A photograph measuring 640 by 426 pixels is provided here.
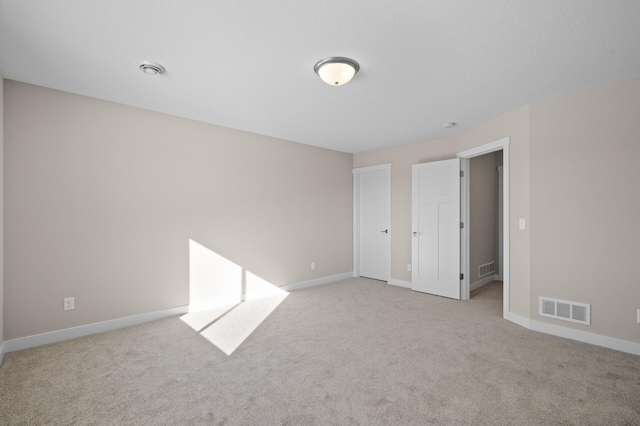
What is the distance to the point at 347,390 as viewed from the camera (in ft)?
7.30

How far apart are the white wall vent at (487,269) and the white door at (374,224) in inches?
63.0

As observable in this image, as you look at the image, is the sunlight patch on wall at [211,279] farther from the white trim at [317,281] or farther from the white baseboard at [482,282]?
the white baseboard at [482,282]

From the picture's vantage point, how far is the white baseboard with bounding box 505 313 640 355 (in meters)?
2.80

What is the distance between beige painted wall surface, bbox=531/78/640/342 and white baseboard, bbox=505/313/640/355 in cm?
5

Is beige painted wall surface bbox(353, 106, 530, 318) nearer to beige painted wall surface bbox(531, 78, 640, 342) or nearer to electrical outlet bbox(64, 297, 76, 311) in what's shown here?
beige painted wall surface bbox(531, 78, 640, 342)

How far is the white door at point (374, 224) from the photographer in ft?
18.7

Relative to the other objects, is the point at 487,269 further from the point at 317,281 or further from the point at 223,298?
the point at 223,298

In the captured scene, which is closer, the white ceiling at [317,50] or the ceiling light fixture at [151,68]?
the white ceiling at [317,50]

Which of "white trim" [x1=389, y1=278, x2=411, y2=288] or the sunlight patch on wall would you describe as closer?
the sunlight patch on wall

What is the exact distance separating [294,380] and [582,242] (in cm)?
309

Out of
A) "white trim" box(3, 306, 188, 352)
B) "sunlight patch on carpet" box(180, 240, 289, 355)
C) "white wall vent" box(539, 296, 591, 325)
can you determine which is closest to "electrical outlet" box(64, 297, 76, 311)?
"white trim" box(3, 306, 188, 352)

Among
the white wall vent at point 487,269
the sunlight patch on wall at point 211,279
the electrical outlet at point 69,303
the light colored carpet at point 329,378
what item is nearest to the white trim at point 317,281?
the sunlight patch on wall at point 211,279

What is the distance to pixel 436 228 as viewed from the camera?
15.9 feet

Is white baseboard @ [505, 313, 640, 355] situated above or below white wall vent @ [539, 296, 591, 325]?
below
